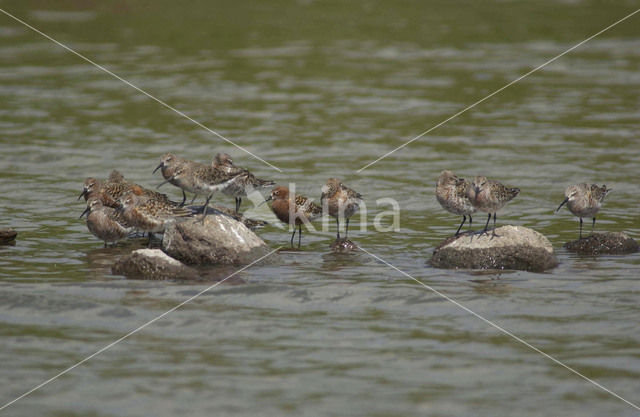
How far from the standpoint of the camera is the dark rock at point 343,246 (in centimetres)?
1758

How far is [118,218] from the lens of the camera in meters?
17.4

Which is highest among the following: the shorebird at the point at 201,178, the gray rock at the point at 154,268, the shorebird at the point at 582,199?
the shorebird at the point at 201,178

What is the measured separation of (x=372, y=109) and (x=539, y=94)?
6.02 metres

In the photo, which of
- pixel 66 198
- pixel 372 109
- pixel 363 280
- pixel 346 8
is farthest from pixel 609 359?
pixel 346 8

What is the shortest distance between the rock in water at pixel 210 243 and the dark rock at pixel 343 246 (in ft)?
5.06

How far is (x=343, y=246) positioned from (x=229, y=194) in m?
2.40

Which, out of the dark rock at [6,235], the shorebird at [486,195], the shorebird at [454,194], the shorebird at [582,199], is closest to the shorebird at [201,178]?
the dark rock at [6,235]

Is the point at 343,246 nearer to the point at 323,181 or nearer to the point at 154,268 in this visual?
the point at 154,268

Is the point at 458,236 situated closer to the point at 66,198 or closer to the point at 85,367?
the point at 85,367

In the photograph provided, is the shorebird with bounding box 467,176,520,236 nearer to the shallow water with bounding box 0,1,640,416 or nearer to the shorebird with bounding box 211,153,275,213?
the shallow water with bounding box 0,1,640,416

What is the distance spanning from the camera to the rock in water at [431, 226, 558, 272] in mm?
15828

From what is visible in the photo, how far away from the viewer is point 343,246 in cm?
1761

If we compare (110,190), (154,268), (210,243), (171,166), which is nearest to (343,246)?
(210,243)

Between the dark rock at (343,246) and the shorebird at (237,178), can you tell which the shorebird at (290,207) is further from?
the dark rock at (343,246)
